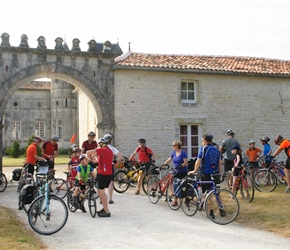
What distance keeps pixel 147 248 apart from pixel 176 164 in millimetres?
3946

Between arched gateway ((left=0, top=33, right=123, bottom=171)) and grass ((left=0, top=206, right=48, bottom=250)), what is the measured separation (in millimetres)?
8235

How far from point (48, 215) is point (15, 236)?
0.68 m

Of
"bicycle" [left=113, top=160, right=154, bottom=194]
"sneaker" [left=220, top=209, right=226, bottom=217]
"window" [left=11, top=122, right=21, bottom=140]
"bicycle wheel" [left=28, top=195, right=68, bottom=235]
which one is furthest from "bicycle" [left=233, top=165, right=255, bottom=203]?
"window" [left=11, top=122, right=21, bottom=140]

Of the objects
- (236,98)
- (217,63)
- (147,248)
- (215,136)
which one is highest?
(217,63)

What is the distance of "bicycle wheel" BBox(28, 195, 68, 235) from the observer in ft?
25.3

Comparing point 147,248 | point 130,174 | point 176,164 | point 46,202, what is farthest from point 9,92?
point 147,248

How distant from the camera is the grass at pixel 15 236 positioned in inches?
263

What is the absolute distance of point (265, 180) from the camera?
13.3 metres

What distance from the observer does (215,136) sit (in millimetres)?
19000

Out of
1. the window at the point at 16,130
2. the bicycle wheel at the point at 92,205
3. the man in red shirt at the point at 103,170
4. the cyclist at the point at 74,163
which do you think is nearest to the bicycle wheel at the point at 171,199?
the man in red shirt at the point at 103,170

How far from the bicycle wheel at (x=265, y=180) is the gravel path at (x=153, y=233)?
12.6 feet

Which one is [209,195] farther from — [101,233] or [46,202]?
[46,202]

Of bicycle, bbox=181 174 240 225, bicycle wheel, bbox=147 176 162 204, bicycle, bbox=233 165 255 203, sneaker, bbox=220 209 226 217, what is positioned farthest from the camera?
bicycle wheel, bbox=147 176 162 204

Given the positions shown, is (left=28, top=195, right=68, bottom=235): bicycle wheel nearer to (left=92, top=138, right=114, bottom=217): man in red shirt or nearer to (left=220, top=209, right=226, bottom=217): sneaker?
(left=92, top=138, right=114, bottom=217): man in red shirt
